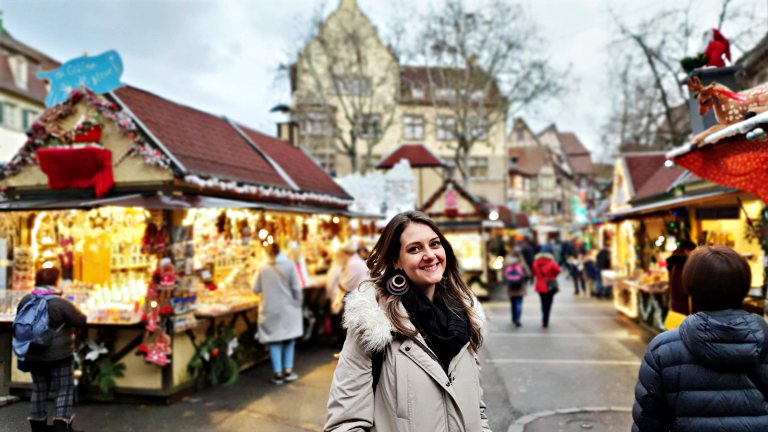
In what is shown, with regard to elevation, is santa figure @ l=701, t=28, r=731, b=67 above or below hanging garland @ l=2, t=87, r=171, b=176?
above

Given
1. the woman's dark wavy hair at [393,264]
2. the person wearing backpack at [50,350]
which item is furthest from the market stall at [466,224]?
the woman's dark wavy hair at [393,264]

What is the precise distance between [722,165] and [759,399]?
323 centimetres

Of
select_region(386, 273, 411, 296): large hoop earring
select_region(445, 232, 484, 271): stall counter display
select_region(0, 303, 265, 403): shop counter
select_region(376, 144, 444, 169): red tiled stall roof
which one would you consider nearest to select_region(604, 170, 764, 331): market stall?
select_region(445, 232, 484, 271): stall counter display

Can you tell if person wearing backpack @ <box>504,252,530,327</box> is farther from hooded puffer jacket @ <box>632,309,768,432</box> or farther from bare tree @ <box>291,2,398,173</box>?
bare tree @ <box>291,2,398,173</box>

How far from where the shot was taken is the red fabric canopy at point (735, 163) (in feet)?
14.6

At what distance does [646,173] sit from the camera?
14.5 meters

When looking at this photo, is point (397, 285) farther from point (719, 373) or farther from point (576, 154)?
point (576, 154)

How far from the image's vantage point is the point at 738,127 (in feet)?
13.0

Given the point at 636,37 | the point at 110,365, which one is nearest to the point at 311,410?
the point at 110,365

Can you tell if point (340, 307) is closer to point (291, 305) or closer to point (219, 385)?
point (291, 305)

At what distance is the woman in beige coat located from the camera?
216 centimetres

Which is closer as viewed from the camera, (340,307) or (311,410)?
(311,410)

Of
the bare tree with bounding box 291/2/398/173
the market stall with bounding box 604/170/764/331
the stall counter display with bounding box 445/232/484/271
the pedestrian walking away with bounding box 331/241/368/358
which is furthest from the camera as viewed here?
the bare tree with bounding box 291/2/398/173

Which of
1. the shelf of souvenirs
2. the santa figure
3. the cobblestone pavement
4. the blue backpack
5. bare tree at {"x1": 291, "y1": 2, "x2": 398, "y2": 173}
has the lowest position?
the cobblestone pavement
